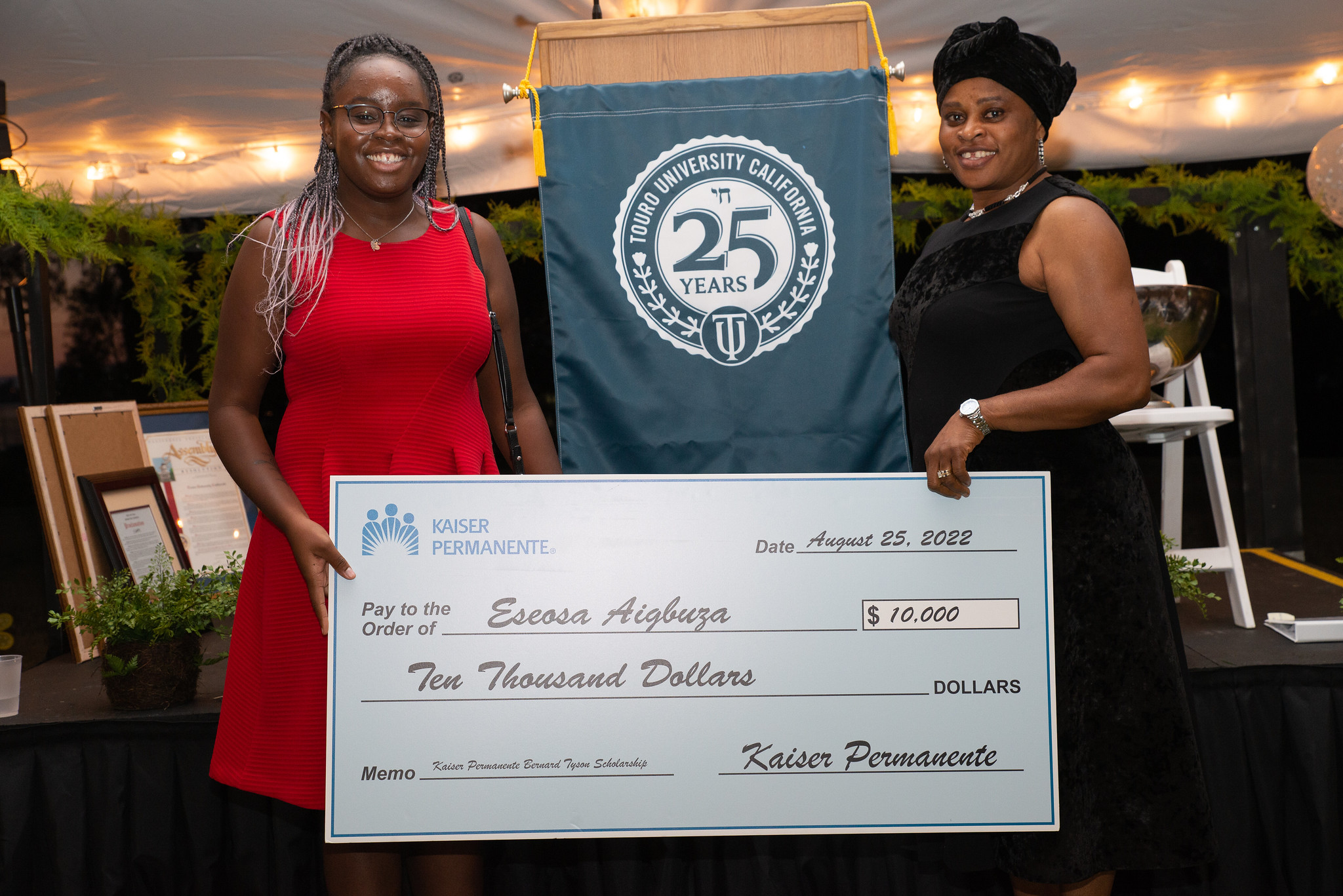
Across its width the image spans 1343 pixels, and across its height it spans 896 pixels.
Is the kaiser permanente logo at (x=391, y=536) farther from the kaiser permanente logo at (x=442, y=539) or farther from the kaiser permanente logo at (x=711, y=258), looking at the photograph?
the kaiser permanente logo at (x=711, y=258)

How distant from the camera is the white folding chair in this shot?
2305mm

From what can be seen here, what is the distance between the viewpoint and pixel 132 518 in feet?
8.79

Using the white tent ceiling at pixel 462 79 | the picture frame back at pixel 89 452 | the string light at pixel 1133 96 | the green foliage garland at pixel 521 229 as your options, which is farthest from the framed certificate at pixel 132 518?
the string light at pixel 1133 96

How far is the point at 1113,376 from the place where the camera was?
125 cm

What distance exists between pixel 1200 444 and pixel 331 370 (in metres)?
2.50

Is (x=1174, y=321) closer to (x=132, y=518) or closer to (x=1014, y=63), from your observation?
(x=1014, y=63)

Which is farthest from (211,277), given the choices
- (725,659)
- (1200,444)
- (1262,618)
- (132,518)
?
(1262,618)

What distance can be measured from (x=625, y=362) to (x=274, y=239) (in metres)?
0.74

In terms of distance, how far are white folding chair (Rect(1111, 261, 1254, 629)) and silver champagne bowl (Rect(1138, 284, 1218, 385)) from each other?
0.08m

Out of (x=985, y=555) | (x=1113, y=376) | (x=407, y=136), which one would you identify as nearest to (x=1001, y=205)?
(x=1113, y=376)

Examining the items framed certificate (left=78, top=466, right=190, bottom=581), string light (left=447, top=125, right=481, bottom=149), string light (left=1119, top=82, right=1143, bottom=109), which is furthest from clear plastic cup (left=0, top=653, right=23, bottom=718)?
string light (left=1119, top=82, right=1143, bottom=109)

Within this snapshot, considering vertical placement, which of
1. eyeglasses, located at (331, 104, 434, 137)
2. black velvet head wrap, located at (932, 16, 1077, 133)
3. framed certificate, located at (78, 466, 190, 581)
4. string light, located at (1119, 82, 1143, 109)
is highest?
string light, located at (1119, 82, 1143, 109)

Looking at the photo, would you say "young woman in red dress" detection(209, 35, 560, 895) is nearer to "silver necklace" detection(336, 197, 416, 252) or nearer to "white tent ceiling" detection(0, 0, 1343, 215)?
"silver necklace" detection(336, 197, 416, 252)

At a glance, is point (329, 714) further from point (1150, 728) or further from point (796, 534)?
point (1150, 728)
